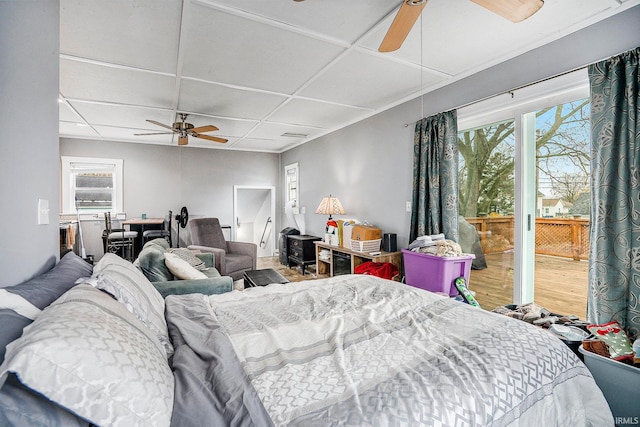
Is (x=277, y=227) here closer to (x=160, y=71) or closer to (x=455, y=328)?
(x=160, y=71)

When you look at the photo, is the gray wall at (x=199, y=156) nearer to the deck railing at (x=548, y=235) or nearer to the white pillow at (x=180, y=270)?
the deck railing at (x=548, y=235)

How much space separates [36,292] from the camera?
1.00 metres

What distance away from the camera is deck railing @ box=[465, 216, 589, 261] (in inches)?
90.9

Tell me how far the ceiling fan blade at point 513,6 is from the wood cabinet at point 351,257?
2424 mm

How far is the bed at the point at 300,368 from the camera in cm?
66

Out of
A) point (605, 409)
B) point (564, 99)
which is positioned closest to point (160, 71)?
point (564, 99)

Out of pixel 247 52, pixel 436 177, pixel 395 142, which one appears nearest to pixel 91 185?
pixel 247 52

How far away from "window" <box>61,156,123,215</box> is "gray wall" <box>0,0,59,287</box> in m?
4.80

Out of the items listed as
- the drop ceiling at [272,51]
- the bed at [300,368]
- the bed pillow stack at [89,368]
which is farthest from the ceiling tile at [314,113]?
the bed pillow stack at [89,368]

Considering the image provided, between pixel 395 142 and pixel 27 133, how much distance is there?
336 centimetres

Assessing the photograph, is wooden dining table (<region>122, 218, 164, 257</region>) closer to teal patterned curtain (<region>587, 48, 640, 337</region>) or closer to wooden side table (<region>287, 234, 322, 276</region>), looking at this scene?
wooden side table (<region>287, 234, 322, 276</region>)

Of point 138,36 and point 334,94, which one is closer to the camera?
point 138,36

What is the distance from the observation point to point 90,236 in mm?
5500

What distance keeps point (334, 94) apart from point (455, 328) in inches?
112
